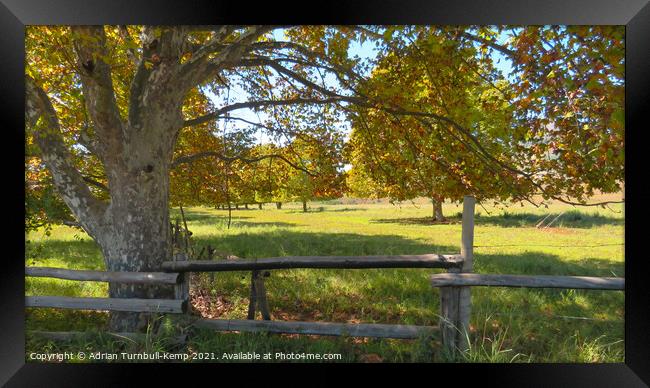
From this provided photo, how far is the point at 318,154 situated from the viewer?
20.4 feet

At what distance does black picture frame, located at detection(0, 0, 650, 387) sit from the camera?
2975mm

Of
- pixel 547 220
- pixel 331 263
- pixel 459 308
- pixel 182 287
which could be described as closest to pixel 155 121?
pixel 182 287

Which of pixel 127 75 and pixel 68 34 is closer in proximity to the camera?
pixel 68 34

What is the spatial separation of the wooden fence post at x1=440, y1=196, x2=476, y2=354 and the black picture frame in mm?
244

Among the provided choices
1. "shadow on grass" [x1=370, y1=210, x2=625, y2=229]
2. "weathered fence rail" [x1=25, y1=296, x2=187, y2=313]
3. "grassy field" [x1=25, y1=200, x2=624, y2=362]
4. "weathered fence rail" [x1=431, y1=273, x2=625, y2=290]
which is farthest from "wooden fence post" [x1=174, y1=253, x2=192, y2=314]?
"shadow on grass" [x1=370, y1=210, x2=625, y2=229]

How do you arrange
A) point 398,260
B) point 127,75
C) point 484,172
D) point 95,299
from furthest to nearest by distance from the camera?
point 127,75, point 484,172, point 95,299, point 398,260

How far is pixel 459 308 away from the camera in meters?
3.27

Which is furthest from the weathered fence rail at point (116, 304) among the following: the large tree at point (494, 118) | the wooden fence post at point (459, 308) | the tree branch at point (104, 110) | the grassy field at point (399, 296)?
the large tree at point (494, 118)

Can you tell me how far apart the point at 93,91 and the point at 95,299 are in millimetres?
2690

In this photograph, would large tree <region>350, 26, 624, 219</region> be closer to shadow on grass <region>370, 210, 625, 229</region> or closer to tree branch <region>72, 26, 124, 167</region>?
shadow on grass <region>370, 210, 625, 229</region>
